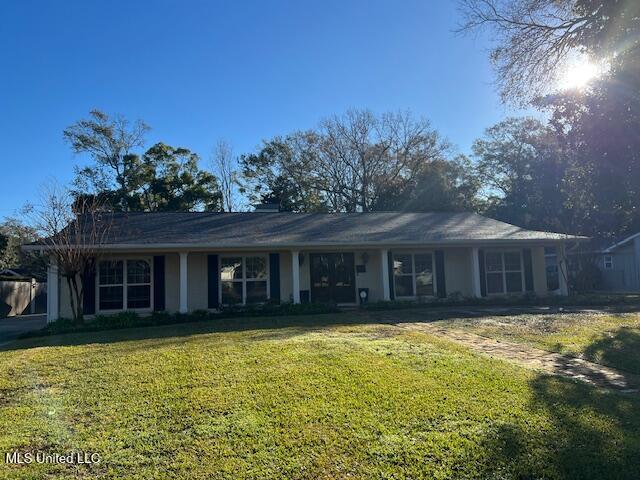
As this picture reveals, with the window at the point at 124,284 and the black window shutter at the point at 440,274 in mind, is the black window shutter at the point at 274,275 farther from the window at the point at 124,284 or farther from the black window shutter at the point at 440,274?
the black window shutter at the point at 440,274

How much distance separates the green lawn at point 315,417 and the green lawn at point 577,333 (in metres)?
1.82

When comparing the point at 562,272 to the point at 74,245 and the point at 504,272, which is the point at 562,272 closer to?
the point at 504,272

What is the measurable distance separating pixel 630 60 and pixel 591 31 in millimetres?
1226

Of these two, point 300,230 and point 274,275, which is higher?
point 300,230

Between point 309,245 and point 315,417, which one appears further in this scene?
point 309,245

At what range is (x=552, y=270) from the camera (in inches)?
829

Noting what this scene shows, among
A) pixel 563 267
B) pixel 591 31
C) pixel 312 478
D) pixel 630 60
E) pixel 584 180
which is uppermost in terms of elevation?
pixel 591 31

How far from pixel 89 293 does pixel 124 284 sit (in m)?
0.98

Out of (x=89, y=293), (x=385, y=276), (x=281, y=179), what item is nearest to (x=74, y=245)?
(x=89, y=293)

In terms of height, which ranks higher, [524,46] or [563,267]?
[524,46]

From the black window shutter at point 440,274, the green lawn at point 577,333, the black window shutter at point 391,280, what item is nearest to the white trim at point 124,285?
the black window shutter at point 391,280

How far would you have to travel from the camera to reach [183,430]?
156 inches

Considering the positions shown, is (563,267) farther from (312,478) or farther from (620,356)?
(312,478)

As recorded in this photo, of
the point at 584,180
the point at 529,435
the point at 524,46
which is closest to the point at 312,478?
the point at 529,435
